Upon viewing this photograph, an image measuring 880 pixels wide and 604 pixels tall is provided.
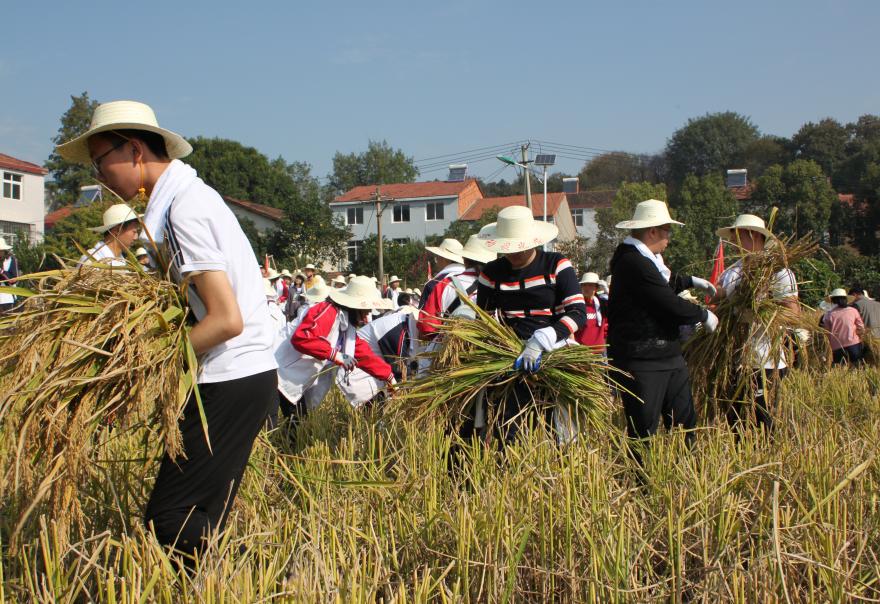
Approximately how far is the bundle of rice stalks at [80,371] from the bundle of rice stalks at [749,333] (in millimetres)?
3560

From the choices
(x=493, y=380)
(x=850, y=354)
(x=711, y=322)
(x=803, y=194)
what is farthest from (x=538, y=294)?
(x=803, y=194)

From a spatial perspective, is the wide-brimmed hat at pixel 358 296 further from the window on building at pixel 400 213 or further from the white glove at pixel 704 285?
the window on building at pixel 400 213

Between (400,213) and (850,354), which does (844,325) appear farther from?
(400,213)

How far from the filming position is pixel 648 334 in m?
4.38

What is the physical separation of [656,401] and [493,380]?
873mm

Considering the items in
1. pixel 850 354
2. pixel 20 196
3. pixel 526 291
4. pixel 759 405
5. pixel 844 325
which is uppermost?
pixel 20 196

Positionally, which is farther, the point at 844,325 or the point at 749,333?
the point at 844,325

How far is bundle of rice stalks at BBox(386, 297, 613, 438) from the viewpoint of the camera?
13.5ft

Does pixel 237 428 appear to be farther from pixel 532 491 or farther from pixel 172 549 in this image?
pixel 532 491

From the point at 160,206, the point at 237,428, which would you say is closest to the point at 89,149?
the point at 160,206

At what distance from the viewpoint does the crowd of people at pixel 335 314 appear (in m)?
2.49

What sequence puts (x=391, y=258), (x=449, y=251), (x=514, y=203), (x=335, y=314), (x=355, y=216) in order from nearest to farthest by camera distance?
1. (x=335, y=314)
2. (x=449, y=251)
3. (x=391, y=258)
4. (x=514, y=203)
5. (x=355, y=216)

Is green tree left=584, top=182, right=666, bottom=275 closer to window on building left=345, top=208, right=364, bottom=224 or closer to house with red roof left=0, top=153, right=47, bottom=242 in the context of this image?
window on building left=345, top=208, right=364, bottom=224

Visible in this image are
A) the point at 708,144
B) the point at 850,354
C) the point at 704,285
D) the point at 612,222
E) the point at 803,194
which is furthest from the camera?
the point at 708,144
